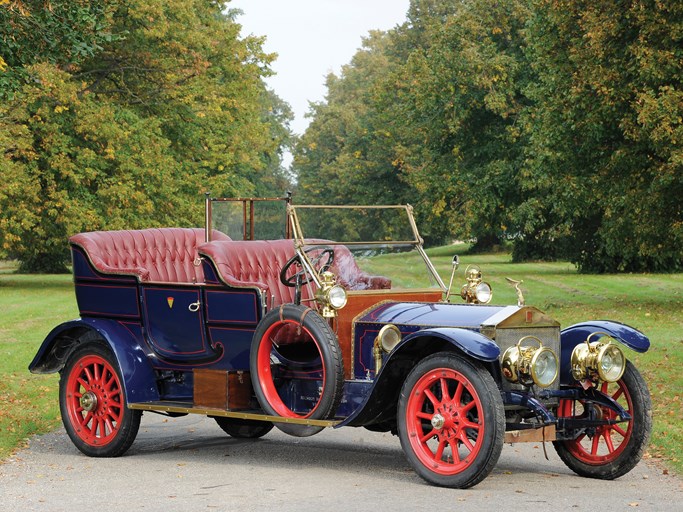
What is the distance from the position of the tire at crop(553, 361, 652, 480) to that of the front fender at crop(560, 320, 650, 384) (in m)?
0.17

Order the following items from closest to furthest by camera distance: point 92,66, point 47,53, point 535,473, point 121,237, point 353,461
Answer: point 535,473
point 353,461
point 121,237
point 47,53
point 92,66

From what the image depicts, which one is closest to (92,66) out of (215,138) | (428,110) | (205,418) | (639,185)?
(215,138)

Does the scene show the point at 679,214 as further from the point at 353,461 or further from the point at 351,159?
the point at 351,159

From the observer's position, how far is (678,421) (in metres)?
11.9

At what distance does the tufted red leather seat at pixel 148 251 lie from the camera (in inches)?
421

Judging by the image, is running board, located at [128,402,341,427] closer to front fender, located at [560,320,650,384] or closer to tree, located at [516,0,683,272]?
front fender, located at [560,320,650,384]

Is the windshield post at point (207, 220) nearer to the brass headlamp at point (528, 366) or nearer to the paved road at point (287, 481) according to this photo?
the paved road at point (287, 481)

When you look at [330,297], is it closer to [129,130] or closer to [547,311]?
[547,311]

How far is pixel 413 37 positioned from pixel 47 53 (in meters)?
51.5

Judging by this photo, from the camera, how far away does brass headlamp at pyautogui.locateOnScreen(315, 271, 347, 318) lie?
898 centimetres

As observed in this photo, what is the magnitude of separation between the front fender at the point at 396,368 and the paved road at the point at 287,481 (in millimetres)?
451

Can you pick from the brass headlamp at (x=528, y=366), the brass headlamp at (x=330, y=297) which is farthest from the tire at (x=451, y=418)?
the brass headlamp at (x=330, y=297)

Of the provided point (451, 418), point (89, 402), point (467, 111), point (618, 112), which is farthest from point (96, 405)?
point (467, 111)

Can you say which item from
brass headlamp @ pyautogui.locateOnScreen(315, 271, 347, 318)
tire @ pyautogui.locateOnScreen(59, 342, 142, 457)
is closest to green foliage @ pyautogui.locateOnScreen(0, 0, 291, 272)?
tire @ pyautogui.locateOnScreen(59, 342, 142, 457)
